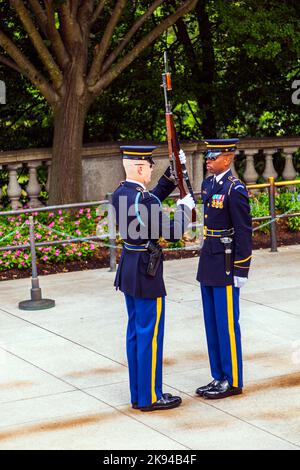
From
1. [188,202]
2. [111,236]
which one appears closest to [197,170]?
[111,236]

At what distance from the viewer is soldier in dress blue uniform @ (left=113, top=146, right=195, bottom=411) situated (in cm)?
735

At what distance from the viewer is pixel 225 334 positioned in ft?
25.3

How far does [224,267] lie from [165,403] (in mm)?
1063

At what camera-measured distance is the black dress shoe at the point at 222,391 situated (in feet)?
25.3

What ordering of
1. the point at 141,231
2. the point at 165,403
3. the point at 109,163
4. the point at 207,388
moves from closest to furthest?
the point at 141,231
the point at 165,403
the point at 207,388
the point at 109,163

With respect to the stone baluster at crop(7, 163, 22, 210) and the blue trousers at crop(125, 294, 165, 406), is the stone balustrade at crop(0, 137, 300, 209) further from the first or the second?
the blue trousers at crop(125, 294, 165, 406)

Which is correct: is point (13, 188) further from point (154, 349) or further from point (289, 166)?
point (154, 349)

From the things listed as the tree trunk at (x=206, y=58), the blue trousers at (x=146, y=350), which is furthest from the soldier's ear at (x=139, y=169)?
the tree trunk at (x=206, y=58)

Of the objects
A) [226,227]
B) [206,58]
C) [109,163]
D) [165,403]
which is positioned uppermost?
[206,58]

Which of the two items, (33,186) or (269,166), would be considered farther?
(269,166)

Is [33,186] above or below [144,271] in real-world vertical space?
above

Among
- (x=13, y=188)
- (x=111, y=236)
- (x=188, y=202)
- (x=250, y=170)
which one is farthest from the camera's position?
(x=250, y=170)

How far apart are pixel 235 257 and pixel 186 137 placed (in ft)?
35.1

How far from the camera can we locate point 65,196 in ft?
45.8
